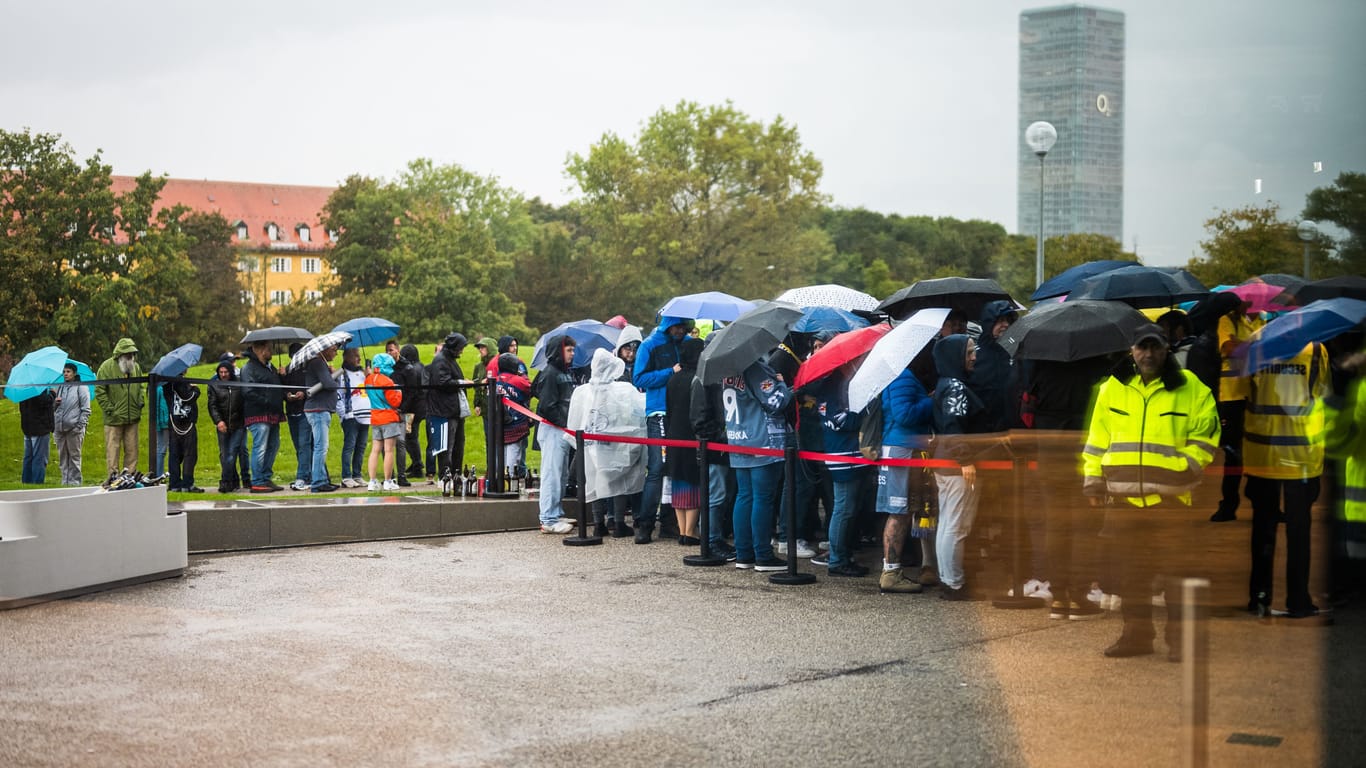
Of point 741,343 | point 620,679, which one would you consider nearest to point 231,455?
point 741,343

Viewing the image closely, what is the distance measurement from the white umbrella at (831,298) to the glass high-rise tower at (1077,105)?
31.4ft

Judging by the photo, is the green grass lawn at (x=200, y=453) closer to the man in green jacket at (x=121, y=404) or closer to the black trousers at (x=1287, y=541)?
the man in green jacket at (x=121, y=404)

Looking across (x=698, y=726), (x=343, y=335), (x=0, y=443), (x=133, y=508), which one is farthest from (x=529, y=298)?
(x=698, y=726)

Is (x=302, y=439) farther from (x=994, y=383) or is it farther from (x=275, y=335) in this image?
(x=994, y=383)

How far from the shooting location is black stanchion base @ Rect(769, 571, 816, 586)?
1016 cm

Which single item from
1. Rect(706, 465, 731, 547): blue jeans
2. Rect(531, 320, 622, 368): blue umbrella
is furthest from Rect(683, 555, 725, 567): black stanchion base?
Rect(531, 320, 622, 368): blue umbrella

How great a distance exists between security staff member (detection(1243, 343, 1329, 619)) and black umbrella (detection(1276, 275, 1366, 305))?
0.96 m

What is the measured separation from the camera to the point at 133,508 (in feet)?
33.7

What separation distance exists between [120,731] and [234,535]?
651cm

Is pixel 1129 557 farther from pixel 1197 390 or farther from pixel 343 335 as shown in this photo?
pixel 343 335

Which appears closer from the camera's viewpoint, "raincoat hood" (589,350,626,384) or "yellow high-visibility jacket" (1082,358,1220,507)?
"yellow high-visibility jacket" (1082,358,1220,507)

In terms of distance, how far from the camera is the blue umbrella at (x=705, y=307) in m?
13.5

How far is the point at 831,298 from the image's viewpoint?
1352 centimetres

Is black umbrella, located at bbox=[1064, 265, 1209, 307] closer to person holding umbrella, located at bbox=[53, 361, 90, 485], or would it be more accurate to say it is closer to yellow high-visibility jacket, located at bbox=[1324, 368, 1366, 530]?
yellow high-visibility jacket, located at bbox=[1324, 368, 1366, 530]
